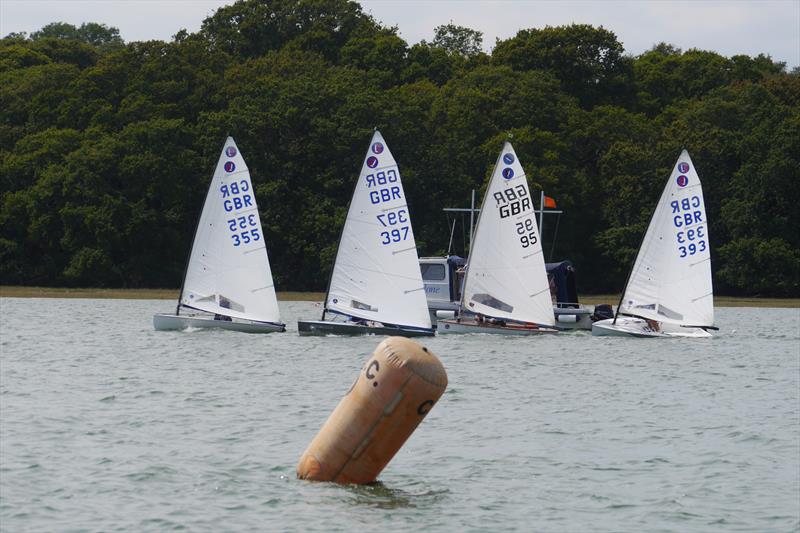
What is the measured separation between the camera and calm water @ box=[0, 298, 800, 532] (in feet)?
51.6

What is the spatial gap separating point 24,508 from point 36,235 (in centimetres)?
6258

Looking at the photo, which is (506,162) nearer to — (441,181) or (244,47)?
(441,181)

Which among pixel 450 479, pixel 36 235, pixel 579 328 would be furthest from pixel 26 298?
pixel 450 479

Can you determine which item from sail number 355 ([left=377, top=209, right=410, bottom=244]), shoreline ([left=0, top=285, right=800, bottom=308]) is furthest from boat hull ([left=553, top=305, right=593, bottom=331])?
shoreline ([left=0, top=285, right=800, bottom=308])

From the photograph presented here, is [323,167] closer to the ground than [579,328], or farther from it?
farther from it

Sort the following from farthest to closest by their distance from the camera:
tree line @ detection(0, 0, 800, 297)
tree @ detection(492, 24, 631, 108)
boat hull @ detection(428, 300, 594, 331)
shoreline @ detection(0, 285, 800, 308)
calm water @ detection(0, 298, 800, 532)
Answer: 1. tree @ detection(492, 24, 631, 108)
2. tree line @ detection(0, 0, 800, 297)
3. shoreline @ detection(0, 285, 800, 308)
4. boat hull @ detection(428, 300, 594, 331)
5. calm water @ detection(0, 298, 800, 532)

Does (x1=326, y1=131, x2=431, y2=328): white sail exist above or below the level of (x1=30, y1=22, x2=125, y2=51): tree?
below

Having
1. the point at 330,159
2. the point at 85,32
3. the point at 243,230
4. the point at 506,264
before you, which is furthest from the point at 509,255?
the point at 85,32

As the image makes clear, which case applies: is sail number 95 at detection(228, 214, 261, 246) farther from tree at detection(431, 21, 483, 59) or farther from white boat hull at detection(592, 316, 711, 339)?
tree at detection(431, 21, 483, 59)

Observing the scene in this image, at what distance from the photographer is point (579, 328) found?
47.0 metres

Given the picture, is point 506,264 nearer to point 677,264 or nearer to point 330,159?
point 677,264

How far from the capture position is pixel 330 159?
7900 cm

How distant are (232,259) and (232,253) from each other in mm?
167

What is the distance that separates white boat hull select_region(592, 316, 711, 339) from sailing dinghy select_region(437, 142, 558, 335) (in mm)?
1690
